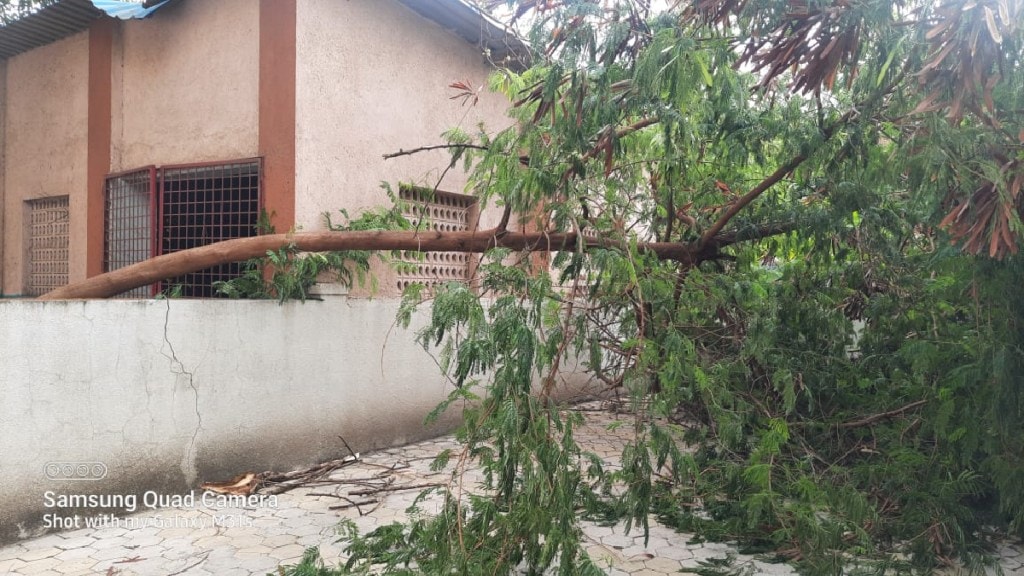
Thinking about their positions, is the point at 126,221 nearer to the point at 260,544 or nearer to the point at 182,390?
the point at 182,390

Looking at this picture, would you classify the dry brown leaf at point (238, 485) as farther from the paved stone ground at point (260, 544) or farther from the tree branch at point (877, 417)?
the tree branch at point (877, 417)

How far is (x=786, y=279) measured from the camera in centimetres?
530

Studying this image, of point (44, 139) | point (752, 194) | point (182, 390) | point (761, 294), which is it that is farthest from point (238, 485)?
point (44, 139)

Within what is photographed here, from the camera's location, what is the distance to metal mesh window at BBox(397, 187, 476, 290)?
663 centimetres

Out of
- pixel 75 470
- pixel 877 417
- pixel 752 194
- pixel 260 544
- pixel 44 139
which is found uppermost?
pixel 44 139

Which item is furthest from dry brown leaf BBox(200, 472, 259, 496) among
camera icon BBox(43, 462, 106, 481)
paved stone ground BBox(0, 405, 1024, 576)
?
camera icon BBox(43, 462, 106, 481)

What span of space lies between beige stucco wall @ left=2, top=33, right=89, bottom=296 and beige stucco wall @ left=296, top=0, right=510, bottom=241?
2.80m

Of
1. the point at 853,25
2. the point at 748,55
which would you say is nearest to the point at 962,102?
the point at 853,25

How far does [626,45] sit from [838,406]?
3.01 meters

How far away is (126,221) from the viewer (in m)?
6.63

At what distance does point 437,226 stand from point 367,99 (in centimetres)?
135

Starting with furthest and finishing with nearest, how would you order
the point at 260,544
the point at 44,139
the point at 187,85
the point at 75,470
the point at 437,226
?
the point at 44,139
the point at 437,226
the point at 187,85
the point at 75,470
the point at 260,544

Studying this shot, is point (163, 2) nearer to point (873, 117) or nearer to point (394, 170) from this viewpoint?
point (394, 170)

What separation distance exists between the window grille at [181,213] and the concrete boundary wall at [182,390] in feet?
3.10
